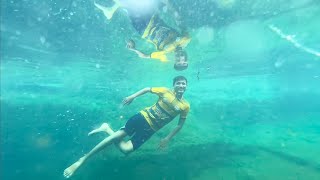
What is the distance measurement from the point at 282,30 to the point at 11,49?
20.5m

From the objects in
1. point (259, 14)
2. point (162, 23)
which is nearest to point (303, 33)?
point (259, 14)

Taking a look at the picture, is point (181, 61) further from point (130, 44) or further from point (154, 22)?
point (154, 22)

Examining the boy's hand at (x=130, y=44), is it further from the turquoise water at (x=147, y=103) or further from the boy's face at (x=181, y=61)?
the boy's face at (x=181, y=61)

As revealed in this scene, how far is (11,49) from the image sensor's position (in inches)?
843

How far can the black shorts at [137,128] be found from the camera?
9627 millimetres

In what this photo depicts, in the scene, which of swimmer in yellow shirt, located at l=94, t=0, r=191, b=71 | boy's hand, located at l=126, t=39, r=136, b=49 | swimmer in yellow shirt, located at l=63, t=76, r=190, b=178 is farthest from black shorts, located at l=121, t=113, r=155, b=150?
boy's hand, located at l=126, t=39, r=136, b=49

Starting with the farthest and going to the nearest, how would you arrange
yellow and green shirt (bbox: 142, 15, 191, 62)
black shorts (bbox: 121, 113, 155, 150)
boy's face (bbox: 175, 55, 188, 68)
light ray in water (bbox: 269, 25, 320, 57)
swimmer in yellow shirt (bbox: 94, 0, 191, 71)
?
1. light ray in water (bbox: 269, 25, 320, 57)
2. boy's face (bbox: 175, 55, 188, 68)
3. yellow and green shirt (bbox: 142, 15, 191, 62)
4. swimmer in yellow shirt (bbox: 94, 0, 191, 71)
5. black shorts (bbox: 121, 113, 155, 150)

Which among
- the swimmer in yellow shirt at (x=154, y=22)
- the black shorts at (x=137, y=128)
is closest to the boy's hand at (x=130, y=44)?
the swimmer in yellow shirt at (x=154, y=22)

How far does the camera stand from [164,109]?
381 inches

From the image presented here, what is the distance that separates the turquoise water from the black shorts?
9.24 ft

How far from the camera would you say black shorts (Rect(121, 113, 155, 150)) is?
31.6ft

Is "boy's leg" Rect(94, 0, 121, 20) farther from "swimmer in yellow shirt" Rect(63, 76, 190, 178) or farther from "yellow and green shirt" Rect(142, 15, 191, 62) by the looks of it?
"swimmer in yellow shirt" Rect(63, 76, 190, 178)

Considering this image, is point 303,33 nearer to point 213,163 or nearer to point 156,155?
point 213,163

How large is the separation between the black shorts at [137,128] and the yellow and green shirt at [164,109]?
160 mm
